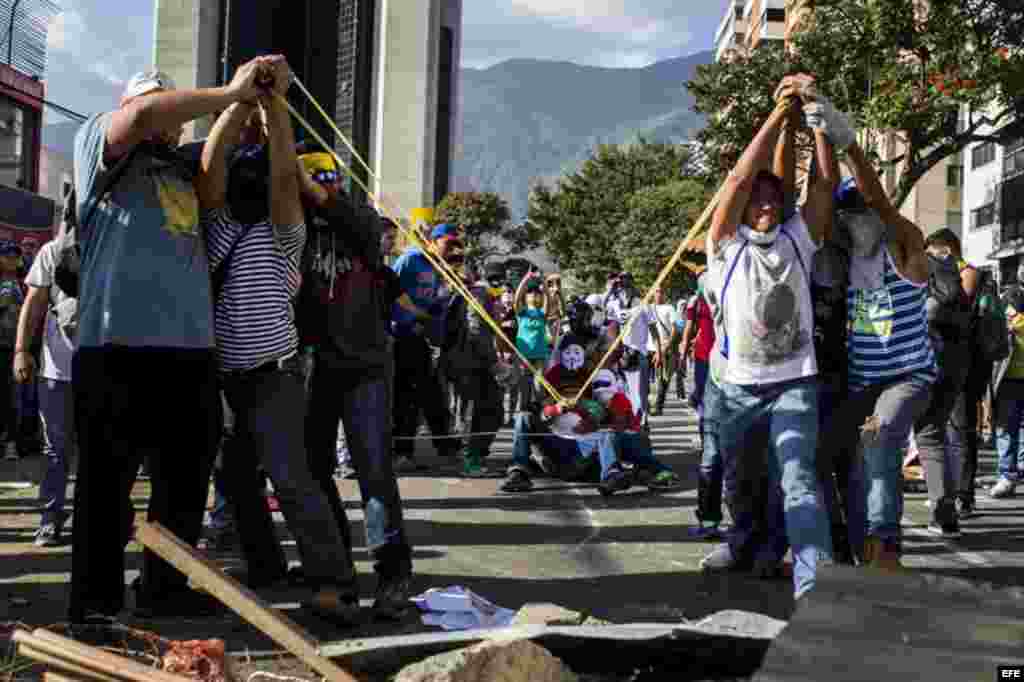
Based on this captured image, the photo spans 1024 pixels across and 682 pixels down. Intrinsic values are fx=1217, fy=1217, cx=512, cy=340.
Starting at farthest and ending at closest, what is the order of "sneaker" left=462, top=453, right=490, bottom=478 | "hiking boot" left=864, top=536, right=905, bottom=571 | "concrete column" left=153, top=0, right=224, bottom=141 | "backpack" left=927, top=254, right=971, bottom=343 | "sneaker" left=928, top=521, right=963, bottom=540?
"concrete column" left=153, top=0, right=224, bottom=141 < "sneaker" left=462, top=453, right=490, bottom=478 < "backpack" left=927, top=254, right=971, bottom=343 < "sneaker" left=928, top=521, right=963, bottom=540 < "hiking boot" left=864, top=536, right=905, bottom=571

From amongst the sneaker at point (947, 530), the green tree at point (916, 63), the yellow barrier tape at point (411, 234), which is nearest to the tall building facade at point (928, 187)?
the green tree at point (916, 63)

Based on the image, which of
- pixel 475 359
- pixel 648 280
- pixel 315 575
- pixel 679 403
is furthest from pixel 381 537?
pixel 648 280

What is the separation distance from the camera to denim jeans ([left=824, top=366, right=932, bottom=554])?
215 inches

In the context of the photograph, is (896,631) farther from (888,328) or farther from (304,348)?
(888,328)

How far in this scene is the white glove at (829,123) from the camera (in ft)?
16.3

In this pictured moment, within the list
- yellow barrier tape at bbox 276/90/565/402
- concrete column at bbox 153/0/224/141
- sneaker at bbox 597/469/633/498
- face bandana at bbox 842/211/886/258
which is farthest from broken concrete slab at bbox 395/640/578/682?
concrete column at bbox 153/0/224/141

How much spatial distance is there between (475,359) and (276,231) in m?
6.44

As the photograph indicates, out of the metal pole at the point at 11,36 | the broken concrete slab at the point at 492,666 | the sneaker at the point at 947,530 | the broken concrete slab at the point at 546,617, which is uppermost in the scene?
the metal pole at the point at 11,36

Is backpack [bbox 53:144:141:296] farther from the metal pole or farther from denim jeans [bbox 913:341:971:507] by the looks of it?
the metal pole

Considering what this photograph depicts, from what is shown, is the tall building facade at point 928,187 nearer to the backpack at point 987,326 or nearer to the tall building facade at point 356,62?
the tall building facade at point 356,62

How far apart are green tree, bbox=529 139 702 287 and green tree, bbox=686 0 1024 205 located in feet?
158

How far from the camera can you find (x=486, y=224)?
72.2 m

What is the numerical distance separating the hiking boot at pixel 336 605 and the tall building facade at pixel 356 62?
2.31 meters

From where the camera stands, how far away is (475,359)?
36.7 feet
